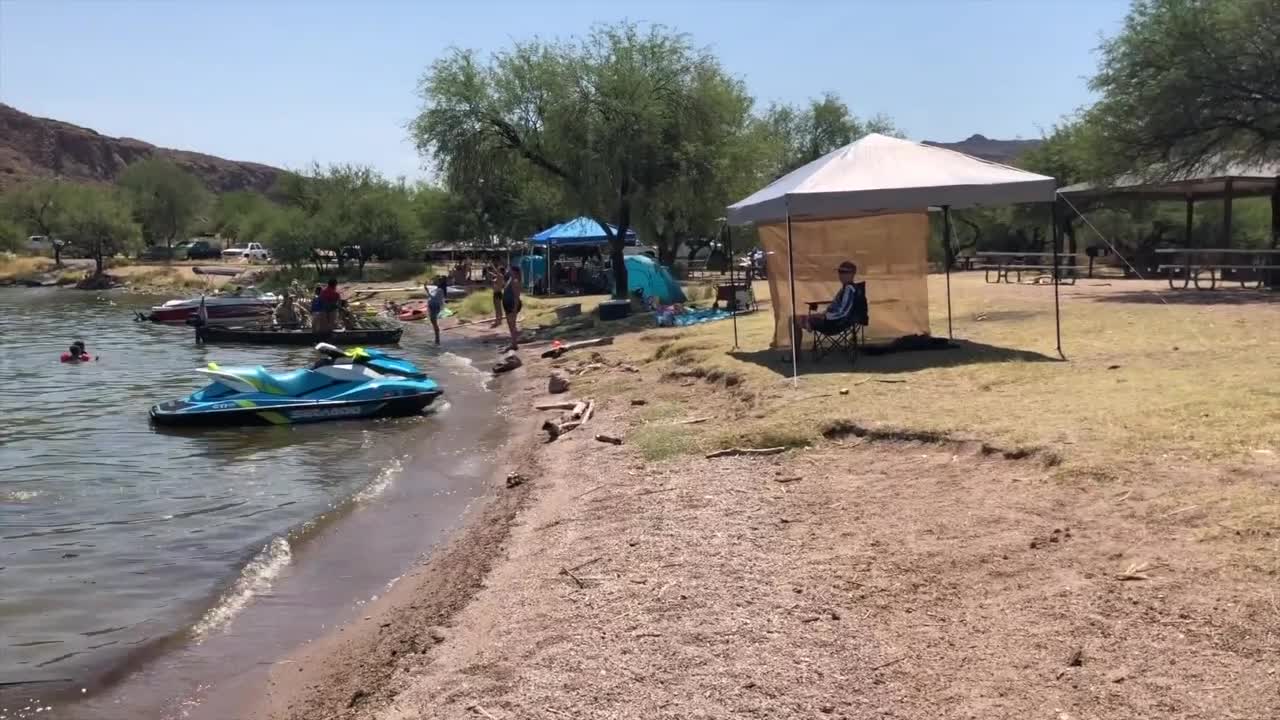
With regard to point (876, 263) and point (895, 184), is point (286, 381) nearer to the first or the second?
point (876, 263)

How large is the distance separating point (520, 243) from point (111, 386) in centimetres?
3712

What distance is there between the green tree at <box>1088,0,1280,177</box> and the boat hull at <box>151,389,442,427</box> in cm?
1531

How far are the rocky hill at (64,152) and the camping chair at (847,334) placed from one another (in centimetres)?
16107

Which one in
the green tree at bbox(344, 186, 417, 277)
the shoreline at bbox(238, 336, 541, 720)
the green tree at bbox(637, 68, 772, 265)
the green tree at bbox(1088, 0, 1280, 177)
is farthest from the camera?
the green tree at bbox(344, 186, 417, 277)

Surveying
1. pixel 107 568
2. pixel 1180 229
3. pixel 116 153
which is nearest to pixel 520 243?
pixel 1180 229

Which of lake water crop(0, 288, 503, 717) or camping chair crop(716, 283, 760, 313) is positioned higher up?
camping chair crop(716, 283, 760, 313)

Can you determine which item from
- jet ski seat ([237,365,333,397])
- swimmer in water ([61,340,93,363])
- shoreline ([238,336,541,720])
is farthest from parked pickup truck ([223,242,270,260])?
shoreline ([238,336,541,720])

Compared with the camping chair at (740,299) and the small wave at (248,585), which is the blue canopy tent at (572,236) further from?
the small wave at (248,585)

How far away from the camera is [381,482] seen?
11.6 meters

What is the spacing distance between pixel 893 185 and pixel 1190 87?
11.5m

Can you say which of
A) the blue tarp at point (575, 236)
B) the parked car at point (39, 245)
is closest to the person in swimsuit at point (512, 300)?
the blue tarp at point (575, 236)

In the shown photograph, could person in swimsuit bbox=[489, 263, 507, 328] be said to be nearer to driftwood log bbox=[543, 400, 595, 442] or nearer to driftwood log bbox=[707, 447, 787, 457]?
driftwood log bbox=[543, 400, 595, 442]

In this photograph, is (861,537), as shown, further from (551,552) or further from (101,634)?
(101,634)

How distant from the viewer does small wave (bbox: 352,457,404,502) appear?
1095 centimetres
